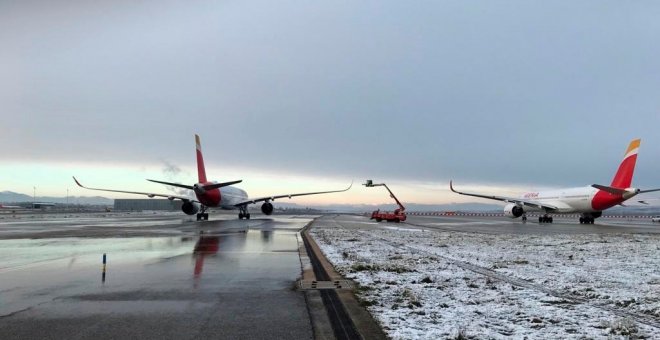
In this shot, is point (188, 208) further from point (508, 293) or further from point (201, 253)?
point (508, 293)

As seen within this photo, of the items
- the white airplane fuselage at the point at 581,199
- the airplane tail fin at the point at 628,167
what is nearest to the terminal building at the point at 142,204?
the white airplane fuselage at the point at 581,199

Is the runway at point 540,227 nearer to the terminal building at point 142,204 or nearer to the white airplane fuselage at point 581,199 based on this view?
the white airplane fuselage at point 581,199

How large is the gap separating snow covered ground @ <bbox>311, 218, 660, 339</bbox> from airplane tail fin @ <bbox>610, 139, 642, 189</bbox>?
104 ft

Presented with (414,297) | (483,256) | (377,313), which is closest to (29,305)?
(377,313)

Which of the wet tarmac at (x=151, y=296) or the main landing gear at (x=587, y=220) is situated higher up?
the wet tarmac at (x=151, y=296)

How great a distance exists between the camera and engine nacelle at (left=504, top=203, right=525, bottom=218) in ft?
172

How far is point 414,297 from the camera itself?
26.3 ft

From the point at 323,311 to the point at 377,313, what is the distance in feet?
2.82

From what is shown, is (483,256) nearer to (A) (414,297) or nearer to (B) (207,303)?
(A) (414,297)

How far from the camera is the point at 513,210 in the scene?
2085 inches

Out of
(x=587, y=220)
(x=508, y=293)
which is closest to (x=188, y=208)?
(x=587, y=220)

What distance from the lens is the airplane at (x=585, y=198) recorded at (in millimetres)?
42125

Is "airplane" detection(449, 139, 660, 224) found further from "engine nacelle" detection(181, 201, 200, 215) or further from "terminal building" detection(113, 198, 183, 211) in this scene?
"terminal building" detection(113, 198, 183, 211)

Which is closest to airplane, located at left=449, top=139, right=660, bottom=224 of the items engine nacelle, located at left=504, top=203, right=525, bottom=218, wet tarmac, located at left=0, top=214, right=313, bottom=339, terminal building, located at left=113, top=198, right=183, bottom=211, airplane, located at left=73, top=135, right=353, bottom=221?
engine nacelle, located at left=504, top=203, right=525, bottom=218
